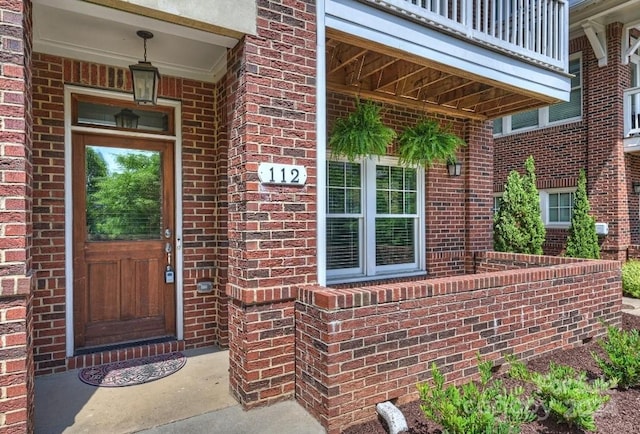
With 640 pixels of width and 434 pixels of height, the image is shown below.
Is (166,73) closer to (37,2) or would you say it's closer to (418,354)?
(37,2)

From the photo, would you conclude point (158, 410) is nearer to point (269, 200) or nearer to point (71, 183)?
point (269, 200)

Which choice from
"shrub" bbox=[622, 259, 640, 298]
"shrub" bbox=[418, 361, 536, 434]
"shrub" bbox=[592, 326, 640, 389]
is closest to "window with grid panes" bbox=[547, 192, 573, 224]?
"shrub" bbox=[622, 259, 640, 298]

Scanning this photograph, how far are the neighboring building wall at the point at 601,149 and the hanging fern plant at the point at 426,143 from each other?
245 inches

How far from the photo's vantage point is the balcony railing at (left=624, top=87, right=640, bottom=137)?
8892 millimetres

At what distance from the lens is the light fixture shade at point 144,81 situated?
3482 mm

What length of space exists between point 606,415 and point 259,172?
126 inches

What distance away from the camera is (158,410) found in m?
2.98

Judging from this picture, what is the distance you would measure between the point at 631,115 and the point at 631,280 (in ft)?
12.6

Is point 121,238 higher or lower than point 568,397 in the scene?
higher

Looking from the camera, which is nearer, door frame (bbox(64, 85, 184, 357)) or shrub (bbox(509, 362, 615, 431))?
shrub (bbox(509, 362, 615, 431))

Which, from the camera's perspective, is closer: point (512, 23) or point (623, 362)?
point (623, 362)

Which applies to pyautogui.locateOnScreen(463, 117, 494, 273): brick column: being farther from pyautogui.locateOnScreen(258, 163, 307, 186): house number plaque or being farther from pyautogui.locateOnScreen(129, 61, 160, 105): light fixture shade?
pyautogui.locateOnScreen(129, 61, 160, 105): light fixture shade

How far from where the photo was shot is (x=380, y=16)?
354 centimetres

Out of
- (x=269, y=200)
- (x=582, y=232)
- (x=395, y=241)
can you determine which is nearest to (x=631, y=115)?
(x=582, y=232)
